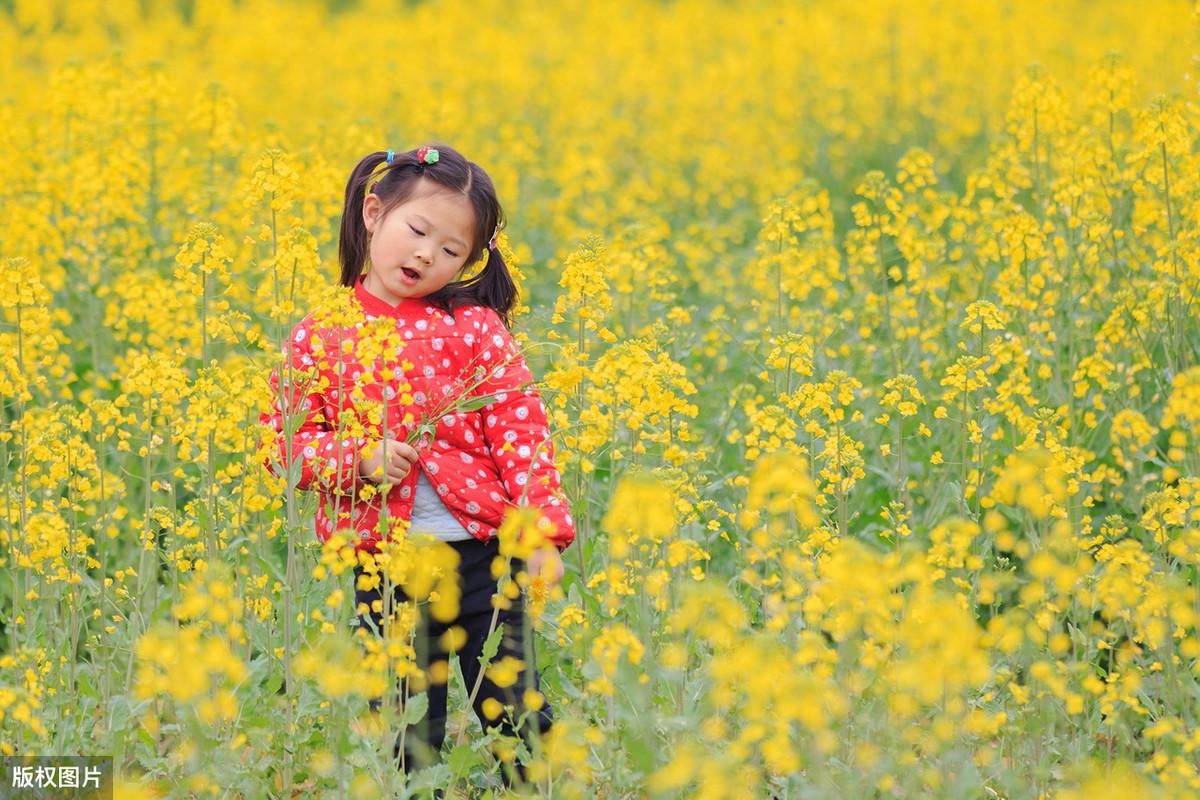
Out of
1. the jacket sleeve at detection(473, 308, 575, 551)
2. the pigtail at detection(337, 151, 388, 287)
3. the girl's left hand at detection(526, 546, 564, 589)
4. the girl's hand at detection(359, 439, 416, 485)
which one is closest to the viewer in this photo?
the girl's left hand at detection(526, 546, 564, 589)

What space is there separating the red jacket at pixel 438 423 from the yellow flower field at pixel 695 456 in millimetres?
89

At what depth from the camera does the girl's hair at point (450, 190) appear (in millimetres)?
3391

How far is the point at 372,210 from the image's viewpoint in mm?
3486

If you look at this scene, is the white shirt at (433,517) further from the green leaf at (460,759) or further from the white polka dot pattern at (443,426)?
the green leaf at (460,759)

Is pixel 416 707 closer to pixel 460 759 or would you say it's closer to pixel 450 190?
pixel 460 759

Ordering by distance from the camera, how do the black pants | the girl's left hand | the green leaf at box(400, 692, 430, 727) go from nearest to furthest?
the girl's left hand, the green leaf at box(400, 692, 430, 727), the black pants

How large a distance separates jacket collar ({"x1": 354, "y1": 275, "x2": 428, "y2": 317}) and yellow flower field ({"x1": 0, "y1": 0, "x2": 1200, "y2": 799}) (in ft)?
0.54

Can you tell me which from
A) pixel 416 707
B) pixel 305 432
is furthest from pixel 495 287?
pixel 416 707

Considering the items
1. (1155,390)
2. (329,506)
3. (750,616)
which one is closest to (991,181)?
(1155,390)

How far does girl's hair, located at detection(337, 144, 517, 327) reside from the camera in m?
3.39

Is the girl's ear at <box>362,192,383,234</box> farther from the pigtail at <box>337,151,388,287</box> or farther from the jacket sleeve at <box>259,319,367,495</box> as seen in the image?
the jacket sleeve at <box>259,319,367,495</box>

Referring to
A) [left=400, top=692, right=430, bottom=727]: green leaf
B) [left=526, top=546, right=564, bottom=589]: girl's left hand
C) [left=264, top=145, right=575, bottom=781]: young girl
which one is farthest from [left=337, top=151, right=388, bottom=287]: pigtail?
[left=400, top=692, right=430, bottom=727]: green leaf

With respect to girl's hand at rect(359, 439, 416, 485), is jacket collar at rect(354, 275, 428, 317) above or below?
above

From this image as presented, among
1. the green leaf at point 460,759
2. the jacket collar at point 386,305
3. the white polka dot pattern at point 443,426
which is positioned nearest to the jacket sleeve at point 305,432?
the white polka dot pattern at point 443,426
